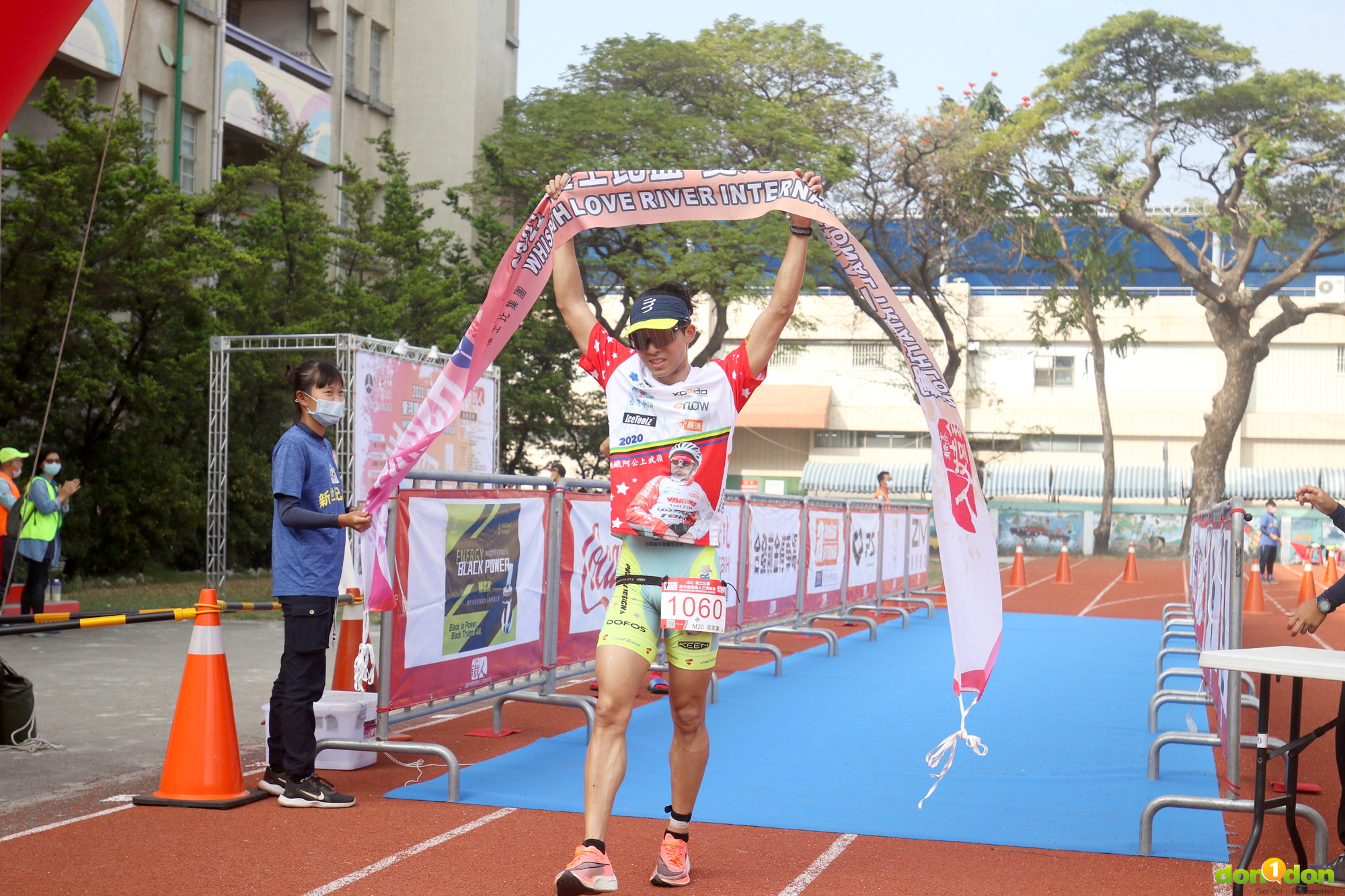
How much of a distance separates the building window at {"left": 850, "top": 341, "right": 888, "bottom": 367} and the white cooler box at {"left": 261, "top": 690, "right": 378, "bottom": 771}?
50.5 m

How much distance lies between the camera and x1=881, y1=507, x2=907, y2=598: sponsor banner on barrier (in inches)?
702

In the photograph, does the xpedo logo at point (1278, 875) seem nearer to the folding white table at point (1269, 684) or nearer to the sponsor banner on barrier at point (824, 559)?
the folding white table at point (1269, 684)

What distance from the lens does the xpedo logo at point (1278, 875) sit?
15.5ft

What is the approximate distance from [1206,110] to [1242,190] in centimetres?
252

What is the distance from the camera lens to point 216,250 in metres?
18.6

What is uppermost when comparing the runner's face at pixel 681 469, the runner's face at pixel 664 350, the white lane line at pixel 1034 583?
the runner's face at pixel 664 350

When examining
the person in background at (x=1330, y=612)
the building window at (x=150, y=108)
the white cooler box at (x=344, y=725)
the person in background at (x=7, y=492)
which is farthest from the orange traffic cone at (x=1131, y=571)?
the white cooler box at (x=344, y=725)

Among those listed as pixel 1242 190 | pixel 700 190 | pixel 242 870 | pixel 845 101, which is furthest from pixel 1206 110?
pixel 242 870

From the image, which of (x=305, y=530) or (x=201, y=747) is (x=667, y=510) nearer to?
(x=305, y=530)

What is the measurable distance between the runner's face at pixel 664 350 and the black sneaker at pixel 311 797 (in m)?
2.66

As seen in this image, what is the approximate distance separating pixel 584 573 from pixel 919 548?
1283 centimetres

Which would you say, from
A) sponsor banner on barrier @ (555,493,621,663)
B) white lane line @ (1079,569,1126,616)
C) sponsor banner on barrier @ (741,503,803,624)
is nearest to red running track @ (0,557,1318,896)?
sponsor banner on barrier @ (555,493,621,663)

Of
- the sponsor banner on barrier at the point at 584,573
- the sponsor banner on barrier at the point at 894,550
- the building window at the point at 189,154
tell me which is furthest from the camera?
the building window at the point at 189,154

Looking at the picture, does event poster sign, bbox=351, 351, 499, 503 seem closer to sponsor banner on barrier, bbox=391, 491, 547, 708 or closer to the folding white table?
sponsor banner on barrier, bbox=391, 491, 547, 708
